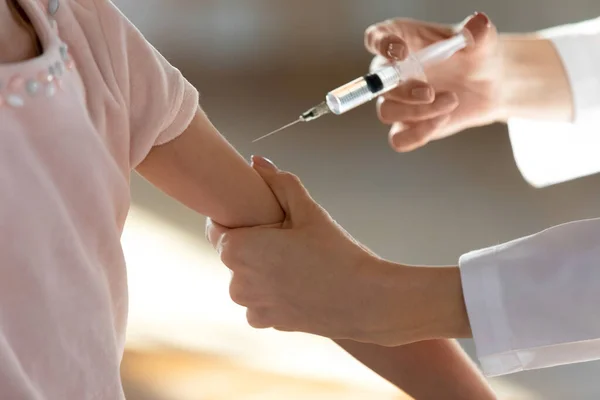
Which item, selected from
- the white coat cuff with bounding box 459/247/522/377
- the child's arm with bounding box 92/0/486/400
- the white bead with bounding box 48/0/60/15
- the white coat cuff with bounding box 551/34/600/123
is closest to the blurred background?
the white coat cuff with bounding box 551/34/600/123

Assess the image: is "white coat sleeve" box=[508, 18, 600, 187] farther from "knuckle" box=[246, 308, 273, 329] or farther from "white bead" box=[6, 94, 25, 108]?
"white bead" box=[6, 94, 25, 108]

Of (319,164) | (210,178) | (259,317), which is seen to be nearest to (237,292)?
(259,317)

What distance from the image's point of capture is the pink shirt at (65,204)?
49 cm

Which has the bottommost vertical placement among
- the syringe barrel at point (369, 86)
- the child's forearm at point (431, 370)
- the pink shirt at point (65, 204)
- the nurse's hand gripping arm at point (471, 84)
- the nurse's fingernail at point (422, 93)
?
the pink shirt at point (65, 204)

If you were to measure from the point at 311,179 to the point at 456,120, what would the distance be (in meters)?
0.66

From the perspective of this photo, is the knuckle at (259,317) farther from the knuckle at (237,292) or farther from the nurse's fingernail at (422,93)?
the nurse's fingernail at (422,93)

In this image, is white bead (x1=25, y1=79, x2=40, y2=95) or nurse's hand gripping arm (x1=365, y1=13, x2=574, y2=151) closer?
white bead (x1=25, y1=79, x2=40, y2=95)

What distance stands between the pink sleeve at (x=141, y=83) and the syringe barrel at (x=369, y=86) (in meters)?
0.28

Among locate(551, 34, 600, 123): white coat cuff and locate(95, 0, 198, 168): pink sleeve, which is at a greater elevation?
locate(551, 34, 600, 123): white coat cuff

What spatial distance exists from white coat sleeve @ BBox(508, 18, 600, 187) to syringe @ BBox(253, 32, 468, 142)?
293mm

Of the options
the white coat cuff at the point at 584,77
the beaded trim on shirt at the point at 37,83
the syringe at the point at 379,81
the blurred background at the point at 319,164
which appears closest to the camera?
the beaded trim on shirt at the point at 37,83

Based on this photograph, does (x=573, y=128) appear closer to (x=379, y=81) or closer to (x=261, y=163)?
(x=379, y=81)

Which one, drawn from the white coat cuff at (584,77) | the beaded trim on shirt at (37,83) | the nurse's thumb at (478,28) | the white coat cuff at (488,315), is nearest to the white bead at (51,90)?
the beaded trim on shirt at (37,83)

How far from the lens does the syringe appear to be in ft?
3.03
